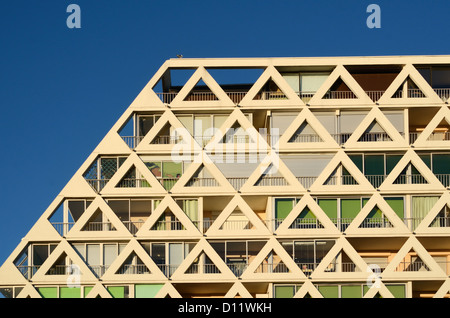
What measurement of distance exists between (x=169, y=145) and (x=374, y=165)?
48.9 feet

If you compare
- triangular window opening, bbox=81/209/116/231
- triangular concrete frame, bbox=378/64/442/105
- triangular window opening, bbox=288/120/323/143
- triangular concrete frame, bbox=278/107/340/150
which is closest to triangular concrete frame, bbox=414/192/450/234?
triangular concrete frame, bbox=378/64/442/105

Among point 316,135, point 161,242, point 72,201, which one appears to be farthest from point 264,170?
point 72,201

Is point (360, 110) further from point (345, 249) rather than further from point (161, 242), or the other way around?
point (161, 242)

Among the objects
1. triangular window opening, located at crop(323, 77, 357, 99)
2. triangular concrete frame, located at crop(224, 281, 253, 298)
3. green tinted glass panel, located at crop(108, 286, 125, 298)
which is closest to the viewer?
triangular concrete frame, located at crop(224, 281, 253, 298)

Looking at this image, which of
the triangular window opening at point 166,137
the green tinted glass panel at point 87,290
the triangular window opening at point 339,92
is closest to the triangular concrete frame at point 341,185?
the triangular window opening at point 339,92

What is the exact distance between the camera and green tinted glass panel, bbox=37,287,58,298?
66.3 m

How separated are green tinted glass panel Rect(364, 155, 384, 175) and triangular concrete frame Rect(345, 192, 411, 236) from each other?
1.89 meters

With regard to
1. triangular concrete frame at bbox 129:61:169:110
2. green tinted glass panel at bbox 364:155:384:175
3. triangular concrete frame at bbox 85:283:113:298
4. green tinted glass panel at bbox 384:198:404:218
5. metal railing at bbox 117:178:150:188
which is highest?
triangular concrete frame at bbox 129:61:169:110

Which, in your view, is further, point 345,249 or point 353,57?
point 353,57

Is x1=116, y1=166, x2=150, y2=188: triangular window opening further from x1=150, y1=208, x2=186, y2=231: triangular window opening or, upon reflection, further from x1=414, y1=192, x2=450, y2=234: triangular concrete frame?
x1=414, y1=192, x2=450, y2=234: triangular concrete frame

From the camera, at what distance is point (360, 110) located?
228ft

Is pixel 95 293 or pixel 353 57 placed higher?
pixel 353 57

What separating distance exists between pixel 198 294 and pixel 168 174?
8892 mm

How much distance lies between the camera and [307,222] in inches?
2643
